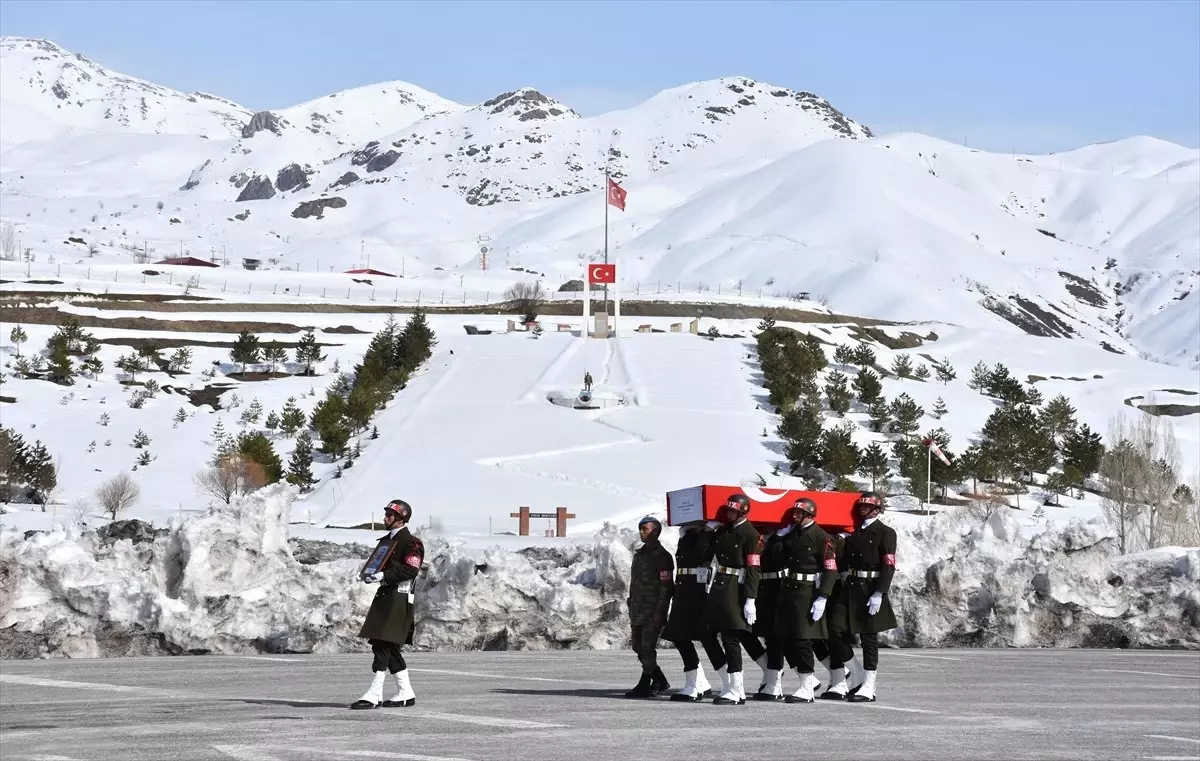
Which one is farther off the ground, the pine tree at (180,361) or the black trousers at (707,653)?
the pine tree at (180,361)

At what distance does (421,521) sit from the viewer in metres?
39.9

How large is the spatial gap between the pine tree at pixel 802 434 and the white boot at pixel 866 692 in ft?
109

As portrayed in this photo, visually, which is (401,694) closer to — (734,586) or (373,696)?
(373,696)

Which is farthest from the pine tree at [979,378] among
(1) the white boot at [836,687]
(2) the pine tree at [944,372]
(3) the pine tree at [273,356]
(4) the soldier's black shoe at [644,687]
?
(4) the soldier's black shoe at [644,687]

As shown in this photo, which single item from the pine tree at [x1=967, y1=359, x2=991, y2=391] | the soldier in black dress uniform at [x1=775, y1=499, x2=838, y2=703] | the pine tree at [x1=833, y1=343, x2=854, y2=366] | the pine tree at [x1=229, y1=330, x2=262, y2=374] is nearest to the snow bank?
the soldier in black dress uniform at [x1=775, y1=499, x2=838, y2=703]

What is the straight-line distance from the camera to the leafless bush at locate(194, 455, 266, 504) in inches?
1670

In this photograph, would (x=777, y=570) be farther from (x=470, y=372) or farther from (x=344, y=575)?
(x=470, y=372)

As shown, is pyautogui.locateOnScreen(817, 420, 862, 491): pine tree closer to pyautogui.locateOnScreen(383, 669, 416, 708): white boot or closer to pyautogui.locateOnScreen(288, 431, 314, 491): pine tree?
pyautogui.locateOnScreen(288, 431, 314, 491): pine tree

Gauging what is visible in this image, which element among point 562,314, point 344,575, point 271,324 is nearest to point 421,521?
point 344,575

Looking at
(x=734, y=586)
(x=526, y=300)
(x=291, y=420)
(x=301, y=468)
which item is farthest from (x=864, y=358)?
(x=734, y=586)

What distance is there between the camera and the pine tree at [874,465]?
1916 inches

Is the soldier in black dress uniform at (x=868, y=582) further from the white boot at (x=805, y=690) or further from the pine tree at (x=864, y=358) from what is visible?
the pine tree at (x=864, y=358)

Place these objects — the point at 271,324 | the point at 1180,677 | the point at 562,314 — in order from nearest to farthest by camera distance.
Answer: the point at 1180,677
the point at 271,324
the point at 562,314

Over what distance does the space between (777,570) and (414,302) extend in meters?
85.0
